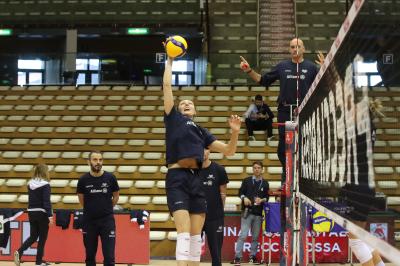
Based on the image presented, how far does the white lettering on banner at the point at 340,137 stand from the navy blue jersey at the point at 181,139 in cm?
87

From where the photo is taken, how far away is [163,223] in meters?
11.6

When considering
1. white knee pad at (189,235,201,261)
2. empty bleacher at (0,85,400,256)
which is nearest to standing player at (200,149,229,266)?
white knee pad at (189,235,201,261)

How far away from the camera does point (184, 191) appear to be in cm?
470

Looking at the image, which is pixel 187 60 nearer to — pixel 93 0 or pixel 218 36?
pixel 218 36

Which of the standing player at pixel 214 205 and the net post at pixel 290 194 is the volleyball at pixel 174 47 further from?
the standing player at pixel 214 205

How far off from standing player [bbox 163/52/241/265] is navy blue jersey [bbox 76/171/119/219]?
2.72 m

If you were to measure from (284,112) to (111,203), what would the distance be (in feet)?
8.14

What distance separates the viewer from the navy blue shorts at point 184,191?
4.64m

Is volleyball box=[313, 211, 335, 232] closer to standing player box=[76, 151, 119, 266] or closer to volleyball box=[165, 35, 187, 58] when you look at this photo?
standing player box=[76, 151, 119, 266]

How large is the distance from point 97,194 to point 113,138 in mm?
7461

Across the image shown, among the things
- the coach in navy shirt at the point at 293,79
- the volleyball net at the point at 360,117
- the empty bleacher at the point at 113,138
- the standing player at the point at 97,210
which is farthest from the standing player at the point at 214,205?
the volleyball net at the point at 360,117

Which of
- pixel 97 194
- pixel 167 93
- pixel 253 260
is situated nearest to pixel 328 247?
pixel 253 260

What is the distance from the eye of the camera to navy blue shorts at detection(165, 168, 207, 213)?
464cm

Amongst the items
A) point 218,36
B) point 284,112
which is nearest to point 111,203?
point 284,112
